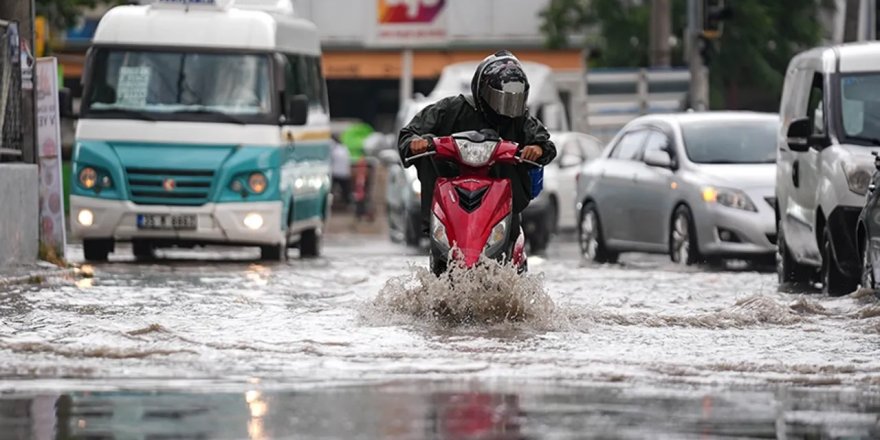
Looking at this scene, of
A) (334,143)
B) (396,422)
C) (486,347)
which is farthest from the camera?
(334,143)

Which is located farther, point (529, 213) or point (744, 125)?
point (529, 213)

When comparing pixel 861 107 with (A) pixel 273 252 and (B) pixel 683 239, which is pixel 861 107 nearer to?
(B) pixel 683 239

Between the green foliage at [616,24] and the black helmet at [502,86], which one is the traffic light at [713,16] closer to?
the green foliage at [616,24]

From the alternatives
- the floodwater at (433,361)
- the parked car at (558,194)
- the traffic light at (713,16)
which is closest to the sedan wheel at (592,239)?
the parked car at (558,194)

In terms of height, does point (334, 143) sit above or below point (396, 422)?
below

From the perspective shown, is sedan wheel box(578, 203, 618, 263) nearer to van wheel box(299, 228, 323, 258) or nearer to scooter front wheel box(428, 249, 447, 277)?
van wheel box(299, 228, 323, 258)

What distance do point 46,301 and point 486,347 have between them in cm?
427

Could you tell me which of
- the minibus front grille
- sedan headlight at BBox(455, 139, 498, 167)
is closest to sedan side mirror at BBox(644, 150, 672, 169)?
the minibus front grille

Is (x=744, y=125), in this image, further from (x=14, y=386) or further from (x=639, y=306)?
(x=14, y=386)

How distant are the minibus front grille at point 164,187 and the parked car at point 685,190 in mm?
4357

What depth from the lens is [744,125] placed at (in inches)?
911

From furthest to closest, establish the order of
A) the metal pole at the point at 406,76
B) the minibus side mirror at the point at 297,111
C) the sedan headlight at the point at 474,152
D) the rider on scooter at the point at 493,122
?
the metal pole at the point at 406,76 < the minibus side mirror at the point at 297,111 < the rider on scooter at the point at 493,122 < the sedan headlight at the point at 474,152

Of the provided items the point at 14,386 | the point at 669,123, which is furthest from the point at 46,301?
the point at 669,123

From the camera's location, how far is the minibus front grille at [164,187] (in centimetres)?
2213
